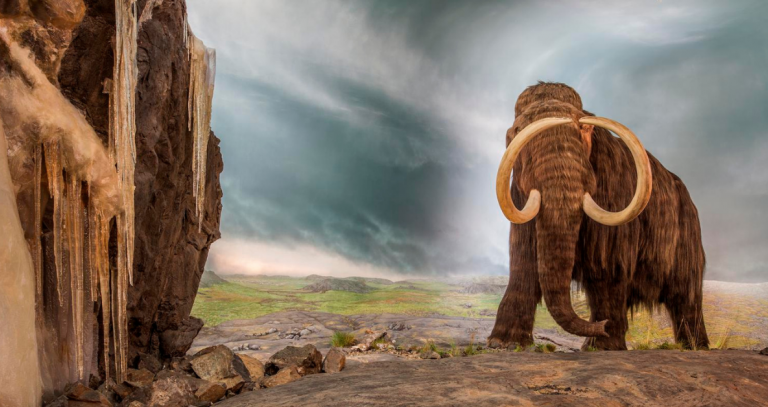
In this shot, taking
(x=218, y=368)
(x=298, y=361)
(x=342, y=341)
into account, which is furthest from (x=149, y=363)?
(x=342, y=341)

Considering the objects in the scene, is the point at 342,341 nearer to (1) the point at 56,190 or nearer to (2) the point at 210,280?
(1) the point at 56,190

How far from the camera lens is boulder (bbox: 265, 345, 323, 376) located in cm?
457

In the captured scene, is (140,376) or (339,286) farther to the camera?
(339,286)

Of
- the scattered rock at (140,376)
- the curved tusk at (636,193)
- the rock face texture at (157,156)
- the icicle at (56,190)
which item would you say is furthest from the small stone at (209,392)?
the curved tusk at (636,193)

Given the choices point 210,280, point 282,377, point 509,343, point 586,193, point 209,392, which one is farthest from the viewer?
point 210,280

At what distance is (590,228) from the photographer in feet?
17.8

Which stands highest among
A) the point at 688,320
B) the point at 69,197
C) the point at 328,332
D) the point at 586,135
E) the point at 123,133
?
the point at 586,135

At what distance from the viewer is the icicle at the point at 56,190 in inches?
119

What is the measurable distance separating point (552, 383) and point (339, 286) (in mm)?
11820

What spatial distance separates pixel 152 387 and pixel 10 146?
1998 mm

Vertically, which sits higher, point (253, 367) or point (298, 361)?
point (298, 361)

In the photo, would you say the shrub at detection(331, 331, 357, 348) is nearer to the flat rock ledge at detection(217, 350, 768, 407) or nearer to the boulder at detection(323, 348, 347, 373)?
the boulder at detection(323, 348, 347, 373)

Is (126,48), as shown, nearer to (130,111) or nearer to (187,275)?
(130,111)

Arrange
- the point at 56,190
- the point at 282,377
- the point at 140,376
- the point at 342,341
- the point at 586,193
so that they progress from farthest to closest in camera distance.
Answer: the point at 342,341 → the point at 586,193 → the point at 282,377 → the point at 140,376 → the point at 56,190
